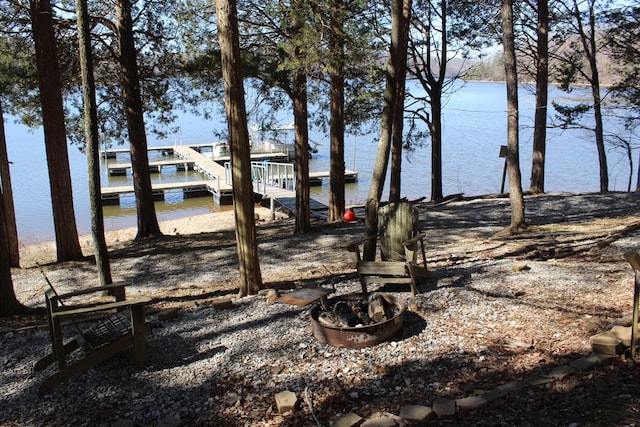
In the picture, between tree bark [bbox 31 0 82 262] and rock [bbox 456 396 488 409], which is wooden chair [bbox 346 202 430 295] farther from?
tree bark [bbox 31 0 82 262]

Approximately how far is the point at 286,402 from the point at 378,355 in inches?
36.0

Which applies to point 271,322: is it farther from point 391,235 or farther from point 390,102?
point 390,102

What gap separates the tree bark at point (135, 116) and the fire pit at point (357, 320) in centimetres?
839

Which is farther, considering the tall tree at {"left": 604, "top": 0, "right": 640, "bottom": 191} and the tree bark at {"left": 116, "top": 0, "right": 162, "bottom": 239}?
the tall tree at {"left": 604, "top": 0, "right": 640, "bottom": 191}

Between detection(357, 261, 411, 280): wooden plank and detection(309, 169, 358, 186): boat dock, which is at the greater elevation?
detection(357, 261, 411, 280): wooden plank

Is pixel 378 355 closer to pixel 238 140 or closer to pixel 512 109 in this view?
pixel 238 140

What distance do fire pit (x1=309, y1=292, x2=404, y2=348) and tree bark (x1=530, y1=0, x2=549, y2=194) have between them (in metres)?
12.5

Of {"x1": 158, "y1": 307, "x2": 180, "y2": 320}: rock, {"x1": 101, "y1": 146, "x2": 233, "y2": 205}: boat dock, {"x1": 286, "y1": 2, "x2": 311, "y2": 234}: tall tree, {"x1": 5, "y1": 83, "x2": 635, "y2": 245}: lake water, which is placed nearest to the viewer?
{"x1": 158, "y1": 307, "x2": 180, "y2": 320}: rock

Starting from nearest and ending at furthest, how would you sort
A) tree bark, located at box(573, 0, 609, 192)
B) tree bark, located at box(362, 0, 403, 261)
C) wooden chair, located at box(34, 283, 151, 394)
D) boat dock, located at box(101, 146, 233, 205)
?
wooden chair, located at box(34, 283, 151, 394)
tree bark, located at box(362, 0, 403, 261)
tree bark, located at box(573, 0, 609, 192)
boat dock, located at box(101, 146, 233, 205)

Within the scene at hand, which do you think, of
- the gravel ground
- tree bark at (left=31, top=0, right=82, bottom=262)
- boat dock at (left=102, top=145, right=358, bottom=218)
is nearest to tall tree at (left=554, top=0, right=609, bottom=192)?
boat dock at (left=102, top=145, right=358, bottom=218)

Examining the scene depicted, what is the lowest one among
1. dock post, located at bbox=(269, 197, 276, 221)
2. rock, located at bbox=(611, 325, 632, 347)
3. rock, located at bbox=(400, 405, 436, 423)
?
dock post, located at bbox=(269, 197, 276, 221)

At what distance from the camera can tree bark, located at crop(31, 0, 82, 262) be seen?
891 centimetres

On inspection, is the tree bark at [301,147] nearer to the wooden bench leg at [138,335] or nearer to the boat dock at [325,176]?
the wooden bench leg at [138,335]

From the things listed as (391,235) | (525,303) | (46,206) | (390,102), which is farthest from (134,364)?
(46,206)
